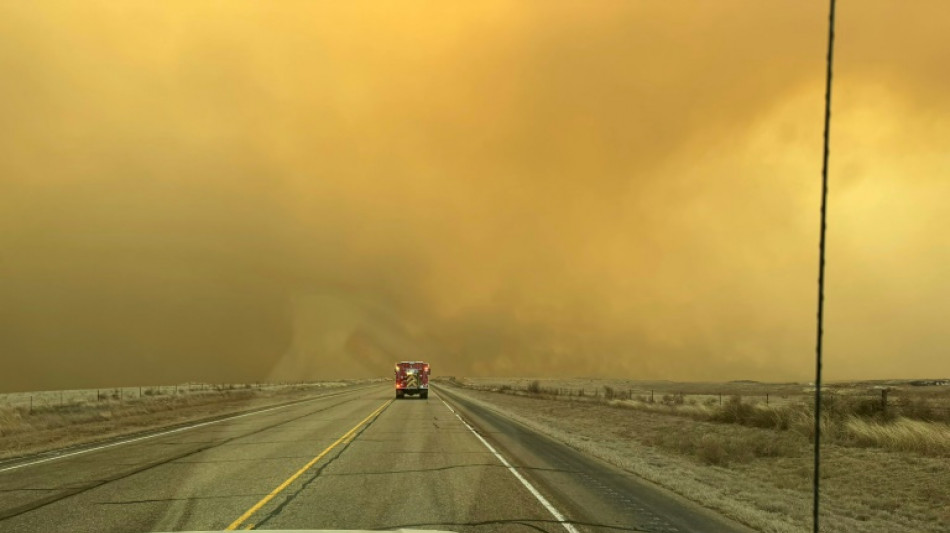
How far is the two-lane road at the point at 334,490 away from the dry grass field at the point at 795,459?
5.15ft

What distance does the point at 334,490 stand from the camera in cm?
1347

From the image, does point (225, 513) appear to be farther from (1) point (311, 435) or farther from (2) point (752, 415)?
(2) point (752, 415)

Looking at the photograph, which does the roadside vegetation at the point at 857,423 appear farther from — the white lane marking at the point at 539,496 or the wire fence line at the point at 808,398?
the white lane marking at the point at 539,496

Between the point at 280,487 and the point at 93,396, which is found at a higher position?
the point at 280,487

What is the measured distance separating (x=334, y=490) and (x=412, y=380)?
2093 inches

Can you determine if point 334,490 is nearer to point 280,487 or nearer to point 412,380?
point 280,487

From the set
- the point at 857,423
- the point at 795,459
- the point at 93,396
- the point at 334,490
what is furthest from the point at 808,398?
the point at 93,396

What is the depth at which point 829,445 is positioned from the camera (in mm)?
22531

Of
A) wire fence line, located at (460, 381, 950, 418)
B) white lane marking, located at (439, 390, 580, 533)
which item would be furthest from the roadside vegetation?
white lane marking, located at (439, 390, 580, 533)

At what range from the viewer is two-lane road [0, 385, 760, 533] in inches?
418

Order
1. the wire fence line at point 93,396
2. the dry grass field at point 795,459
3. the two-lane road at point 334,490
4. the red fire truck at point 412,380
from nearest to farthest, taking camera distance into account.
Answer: the two-lane road at point 334,490 → the dry grass field at point 795,459 → the wire fence line at point 93,396 → the red fire truck at point 412,380

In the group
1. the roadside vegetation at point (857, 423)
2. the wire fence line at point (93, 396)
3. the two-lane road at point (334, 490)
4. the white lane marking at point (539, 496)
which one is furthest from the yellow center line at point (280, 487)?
the wire fence line at point (93, 396)

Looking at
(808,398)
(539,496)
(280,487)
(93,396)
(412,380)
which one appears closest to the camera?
(539,496)

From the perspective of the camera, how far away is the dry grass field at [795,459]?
526 inches
